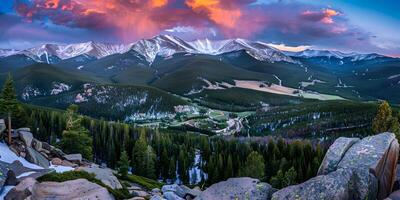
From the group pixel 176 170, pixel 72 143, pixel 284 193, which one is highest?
pixel 284 193

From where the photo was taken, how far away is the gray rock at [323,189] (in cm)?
2706

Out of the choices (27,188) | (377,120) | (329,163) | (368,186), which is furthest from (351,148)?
(377,120)

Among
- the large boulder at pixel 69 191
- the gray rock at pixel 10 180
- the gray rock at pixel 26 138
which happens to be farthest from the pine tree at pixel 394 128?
the gray rock at pixel 10 180

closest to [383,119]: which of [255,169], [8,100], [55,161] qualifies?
[255,169]

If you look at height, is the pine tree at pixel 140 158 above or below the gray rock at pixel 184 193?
below

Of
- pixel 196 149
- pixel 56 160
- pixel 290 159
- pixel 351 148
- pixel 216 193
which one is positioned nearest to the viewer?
pixel 216 193

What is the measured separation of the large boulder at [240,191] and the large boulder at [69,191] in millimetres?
9890

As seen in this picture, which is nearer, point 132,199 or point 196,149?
point 132,199

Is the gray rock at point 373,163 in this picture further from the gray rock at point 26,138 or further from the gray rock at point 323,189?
the gray rock at point 26,138

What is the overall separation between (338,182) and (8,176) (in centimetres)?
3175

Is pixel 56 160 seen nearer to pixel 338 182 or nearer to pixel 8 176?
pixel 8 176

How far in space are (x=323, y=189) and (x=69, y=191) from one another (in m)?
22.4

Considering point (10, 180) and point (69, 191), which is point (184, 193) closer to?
point (69, 191)

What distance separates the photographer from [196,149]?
187 meters
